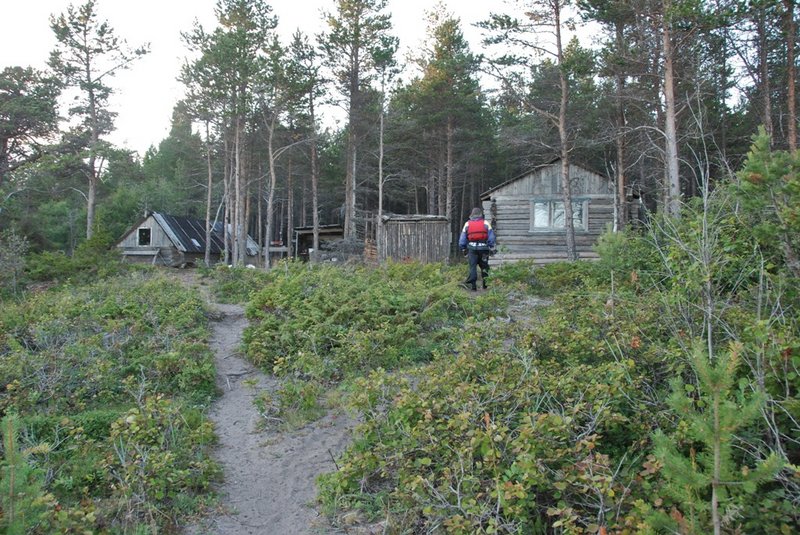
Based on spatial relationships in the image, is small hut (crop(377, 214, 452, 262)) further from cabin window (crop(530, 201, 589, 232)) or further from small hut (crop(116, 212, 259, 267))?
small hut (crop(116, 212, 259, 267))

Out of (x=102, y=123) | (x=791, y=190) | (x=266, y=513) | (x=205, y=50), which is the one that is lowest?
(x=266, y=513)

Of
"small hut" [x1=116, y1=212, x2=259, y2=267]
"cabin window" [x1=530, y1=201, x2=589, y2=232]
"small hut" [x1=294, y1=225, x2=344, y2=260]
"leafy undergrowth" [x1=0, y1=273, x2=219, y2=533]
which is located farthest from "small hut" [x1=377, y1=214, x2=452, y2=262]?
"small hut" [x1=116, y1=212, x2=259, y2=267]

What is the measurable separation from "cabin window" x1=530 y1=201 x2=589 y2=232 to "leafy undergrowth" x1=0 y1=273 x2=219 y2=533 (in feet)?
44.1

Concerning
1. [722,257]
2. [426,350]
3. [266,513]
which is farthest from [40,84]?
[722,257]

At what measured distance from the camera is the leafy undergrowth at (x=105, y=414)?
3855 millimetres

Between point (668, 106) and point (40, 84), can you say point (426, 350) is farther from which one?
point (40, 84)

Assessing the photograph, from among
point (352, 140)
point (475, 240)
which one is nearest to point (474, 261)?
point (475, 240)

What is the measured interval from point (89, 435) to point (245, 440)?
155cm

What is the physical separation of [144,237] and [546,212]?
29.5m

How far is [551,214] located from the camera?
20156 millimetres

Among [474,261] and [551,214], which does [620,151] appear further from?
[474,261]

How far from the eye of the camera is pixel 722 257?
4.60 m

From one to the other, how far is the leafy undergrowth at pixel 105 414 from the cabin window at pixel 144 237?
29.4 metres

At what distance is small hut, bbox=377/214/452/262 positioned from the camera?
2045 centimetres
